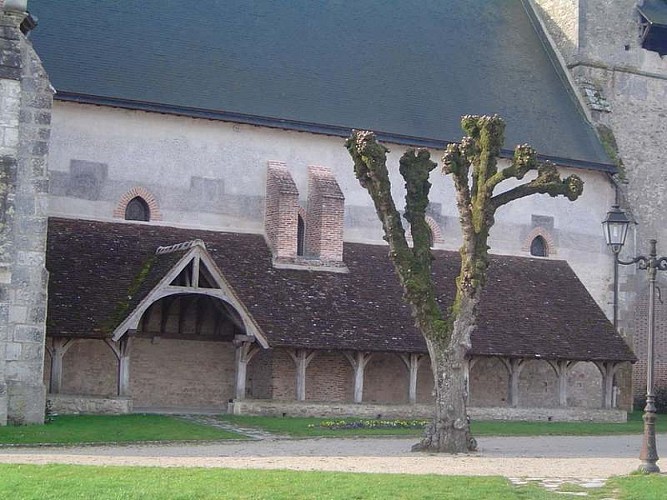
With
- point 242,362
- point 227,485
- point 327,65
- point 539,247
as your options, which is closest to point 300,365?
point 242,362

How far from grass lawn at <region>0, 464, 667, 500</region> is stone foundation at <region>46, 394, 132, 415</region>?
9.64 metres

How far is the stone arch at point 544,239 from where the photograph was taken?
35594 mm

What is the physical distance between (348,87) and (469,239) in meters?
12.5

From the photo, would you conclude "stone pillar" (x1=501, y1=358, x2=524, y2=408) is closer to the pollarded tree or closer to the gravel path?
the gravel path

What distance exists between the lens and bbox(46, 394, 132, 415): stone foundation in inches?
1038

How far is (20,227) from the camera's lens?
23.4 metres

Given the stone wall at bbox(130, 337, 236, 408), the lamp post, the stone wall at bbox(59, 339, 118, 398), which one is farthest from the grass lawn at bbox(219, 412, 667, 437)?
the lamp post

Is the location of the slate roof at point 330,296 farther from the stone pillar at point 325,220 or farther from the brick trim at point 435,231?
the stone pillar at point 325,220

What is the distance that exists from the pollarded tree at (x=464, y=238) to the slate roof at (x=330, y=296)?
20.6ft

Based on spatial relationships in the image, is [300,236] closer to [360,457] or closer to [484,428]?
[484,428]

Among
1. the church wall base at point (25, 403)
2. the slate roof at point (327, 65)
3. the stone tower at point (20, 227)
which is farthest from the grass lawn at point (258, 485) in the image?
the slate roof at point (327, 65)

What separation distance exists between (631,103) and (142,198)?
16.3 m

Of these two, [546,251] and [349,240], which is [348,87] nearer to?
[349,240]

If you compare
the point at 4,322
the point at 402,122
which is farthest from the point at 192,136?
the point at 4,322
